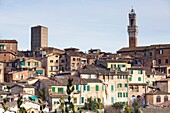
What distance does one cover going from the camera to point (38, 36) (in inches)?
4099

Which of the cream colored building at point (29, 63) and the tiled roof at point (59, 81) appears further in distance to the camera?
the cream colored building at point (29, 63)

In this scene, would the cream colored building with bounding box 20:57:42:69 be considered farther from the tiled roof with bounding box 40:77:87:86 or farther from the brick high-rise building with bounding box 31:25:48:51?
the brick high-rise building with bounding box 31:25:48:51

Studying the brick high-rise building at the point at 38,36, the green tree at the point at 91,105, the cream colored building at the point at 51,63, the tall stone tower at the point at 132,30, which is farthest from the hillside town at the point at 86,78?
the brick high-rise building at the point at 38,36

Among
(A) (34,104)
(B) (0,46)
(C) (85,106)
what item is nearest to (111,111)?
(C) (85,106)

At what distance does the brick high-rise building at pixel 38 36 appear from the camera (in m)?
104

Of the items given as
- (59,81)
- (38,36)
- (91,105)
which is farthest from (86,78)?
(38,36)

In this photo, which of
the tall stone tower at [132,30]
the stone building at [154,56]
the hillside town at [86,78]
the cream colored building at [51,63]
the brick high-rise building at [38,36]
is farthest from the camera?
the brick high-rise building at [38,36]

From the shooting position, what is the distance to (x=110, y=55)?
74.4m

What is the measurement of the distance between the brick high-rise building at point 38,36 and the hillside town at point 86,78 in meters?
22.1

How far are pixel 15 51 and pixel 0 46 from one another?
14.0ft

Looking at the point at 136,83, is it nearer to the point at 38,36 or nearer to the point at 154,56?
→ the point at 154,56

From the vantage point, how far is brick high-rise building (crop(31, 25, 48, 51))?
342 feet

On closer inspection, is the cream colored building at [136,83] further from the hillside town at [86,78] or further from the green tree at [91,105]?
the green tree at [91,105]

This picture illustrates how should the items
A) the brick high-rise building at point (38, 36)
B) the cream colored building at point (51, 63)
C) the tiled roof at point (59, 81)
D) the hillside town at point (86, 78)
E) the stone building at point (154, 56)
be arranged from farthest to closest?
the brick high-rise building at point (38, 36) < the stone building at point (154, 56) < the cream colored building at point (51, 63) < the tiled roof at point (59, 81) < the hillside town at point (86, 78)
